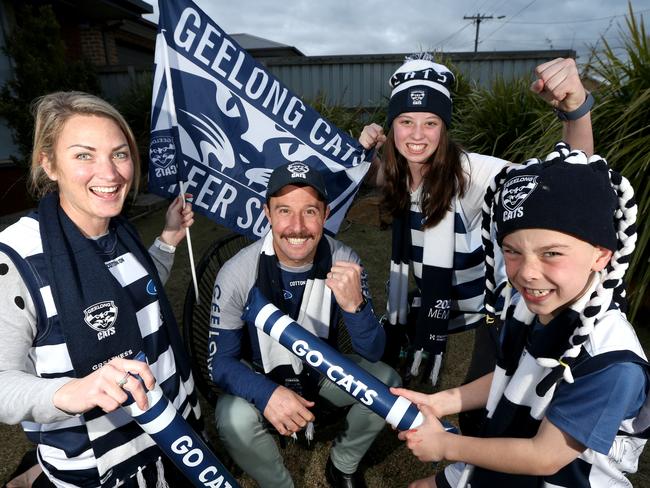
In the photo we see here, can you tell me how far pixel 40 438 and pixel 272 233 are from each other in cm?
126

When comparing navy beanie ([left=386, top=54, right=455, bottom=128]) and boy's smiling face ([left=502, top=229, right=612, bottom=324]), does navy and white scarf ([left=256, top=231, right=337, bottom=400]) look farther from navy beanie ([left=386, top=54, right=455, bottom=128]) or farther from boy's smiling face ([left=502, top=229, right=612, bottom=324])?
boy's smiling face ([left=502, top=229, right=612, bottom=324])

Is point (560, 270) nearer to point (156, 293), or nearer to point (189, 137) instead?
point (156, 293)

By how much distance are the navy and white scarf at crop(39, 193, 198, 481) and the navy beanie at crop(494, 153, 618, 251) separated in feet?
4.76

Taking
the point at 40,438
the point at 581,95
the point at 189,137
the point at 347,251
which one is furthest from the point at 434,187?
the point at 40,438

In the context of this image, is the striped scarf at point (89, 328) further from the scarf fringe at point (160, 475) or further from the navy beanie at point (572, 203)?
the navy beanie at point (572, 203)

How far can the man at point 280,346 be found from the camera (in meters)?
1.88

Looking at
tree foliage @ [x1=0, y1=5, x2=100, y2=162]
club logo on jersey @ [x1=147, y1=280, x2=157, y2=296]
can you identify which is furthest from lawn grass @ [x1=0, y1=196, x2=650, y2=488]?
tree foliage @ [x1=0, y1=5, x2=100, y2=162]

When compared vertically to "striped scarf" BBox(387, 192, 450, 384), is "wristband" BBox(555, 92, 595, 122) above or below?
above

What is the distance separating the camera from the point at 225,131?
2695 millimetres

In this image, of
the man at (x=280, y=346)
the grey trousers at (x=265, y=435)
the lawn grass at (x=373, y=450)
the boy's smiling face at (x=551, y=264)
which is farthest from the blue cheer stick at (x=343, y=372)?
the lawn grass at (x=373, y=450)

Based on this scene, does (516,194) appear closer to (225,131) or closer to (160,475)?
(160,475)

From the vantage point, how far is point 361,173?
9.75ft

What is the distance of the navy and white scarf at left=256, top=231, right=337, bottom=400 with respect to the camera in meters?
2.05

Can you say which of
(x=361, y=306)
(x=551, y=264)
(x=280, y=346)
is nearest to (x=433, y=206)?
(x=361, y=306)
